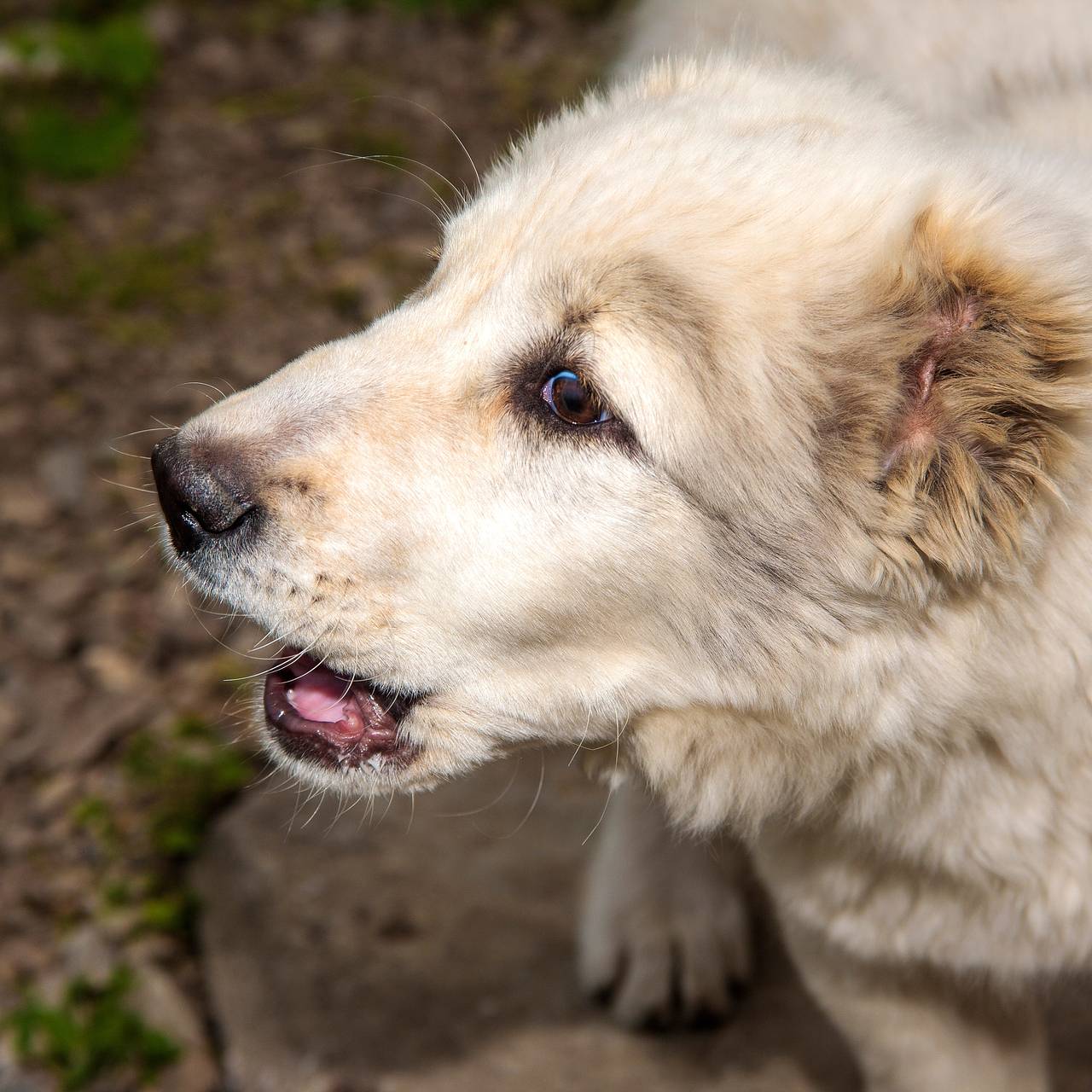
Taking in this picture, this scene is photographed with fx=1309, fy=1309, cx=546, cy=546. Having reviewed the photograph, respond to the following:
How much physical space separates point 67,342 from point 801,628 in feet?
13.6

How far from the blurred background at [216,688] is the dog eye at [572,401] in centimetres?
Answer: 84

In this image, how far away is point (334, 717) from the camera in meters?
2.35

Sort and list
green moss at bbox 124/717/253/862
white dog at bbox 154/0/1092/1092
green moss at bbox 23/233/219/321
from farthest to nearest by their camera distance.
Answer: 1. green moss at bbox 23/233/219/321
2. green moss at bbox 124/717/253/862
3. white dog at bbox 154/0/1092/1092

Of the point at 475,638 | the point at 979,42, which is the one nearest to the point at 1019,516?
the point at 475,638

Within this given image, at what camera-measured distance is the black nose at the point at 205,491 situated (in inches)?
83.0

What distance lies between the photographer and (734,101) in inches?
93.4

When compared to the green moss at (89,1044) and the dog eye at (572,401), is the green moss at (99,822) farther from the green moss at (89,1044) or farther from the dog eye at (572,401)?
the dog eye at (572,401)

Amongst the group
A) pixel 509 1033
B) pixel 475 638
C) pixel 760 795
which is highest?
pixel 475 638

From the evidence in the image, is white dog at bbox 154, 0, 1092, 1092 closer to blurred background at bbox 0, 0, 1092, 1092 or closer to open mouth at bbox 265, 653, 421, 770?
open mouth at bbox 265, 653, 421, 770

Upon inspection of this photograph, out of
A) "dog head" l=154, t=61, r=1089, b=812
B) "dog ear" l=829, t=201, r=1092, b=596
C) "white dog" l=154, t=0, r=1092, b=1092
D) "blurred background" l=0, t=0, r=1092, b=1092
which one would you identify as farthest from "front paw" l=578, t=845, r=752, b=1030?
"dog ear" l=829, t=201, r=1092, b=596

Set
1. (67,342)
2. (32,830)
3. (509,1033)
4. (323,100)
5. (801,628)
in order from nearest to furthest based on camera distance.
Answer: (801,628)
(509,1033)
(32,830)
(67,342)
(323,100)

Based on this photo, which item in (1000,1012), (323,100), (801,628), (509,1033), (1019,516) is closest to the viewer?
(1019,516)

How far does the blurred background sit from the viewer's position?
10.5ft

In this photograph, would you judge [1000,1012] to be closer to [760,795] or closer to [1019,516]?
[760,795]
